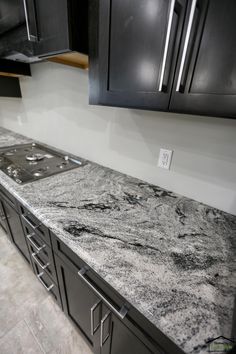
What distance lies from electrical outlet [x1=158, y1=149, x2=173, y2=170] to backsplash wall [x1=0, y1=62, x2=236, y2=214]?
0.09 ft

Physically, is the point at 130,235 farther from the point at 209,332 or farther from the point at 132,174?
the point at 132,174

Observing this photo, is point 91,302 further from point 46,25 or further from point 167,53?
point 46,25

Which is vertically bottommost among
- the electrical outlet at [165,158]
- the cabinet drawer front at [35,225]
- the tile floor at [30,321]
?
the tile floor at [30,321]

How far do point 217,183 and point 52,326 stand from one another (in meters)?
1.45

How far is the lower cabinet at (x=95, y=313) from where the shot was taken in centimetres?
61

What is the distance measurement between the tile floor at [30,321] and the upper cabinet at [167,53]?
1.50 m

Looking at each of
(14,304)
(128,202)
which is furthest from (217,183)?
(14,304)

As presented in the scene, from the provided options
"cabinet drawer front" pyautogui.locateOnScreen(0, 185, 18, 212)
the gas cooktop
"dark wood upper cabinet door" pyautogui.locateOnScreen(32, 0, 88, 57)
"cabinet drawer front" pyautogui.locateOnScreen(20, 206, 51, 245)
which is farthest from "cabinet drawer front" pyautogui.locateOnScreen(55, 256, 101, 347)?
"dark wood upper cabinet door" pyautogui.locateOnScreen(32, 0, 88, 57)

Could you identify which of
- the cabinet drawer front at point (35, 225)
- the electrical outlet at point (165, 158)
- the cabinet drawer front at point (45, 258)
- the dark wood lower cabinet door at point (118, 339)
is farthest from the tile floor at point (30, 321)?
the electrical outlet at point (165, 158)

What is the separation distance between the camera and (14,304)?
51.2 inches

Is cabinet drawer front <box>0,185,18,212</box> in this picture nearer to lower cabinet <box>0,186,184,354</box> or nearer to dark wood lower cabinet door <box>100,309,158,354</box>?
lower cabinet <box>0,186,184,354</box>

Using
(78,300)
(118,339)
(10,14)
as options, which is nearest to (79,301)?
(78,300)

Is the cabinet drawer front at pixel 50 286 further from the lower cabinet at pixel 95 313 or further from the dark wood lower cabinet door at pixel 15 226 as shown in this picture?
the dark wood lower cabinet door at pixel 15 226

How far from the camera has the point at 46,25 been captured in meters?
0.87
